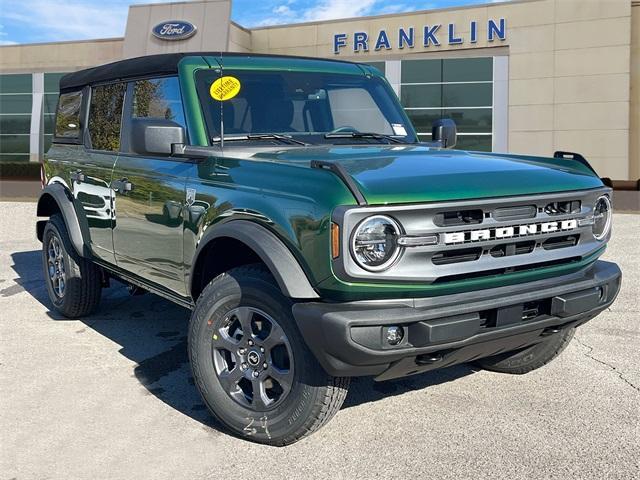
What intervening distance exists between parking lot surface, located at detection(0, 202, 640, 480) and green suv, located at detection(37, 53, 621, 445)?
0.74 ft

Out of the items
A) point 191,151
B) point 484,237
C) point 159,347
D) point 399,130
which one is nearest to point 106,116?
point 191,151

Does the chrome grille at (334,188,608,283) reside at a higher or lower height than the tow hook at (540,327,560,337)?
higher

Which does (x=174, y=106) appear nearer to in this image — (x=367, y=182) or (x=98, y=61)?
(x=367, y=182)

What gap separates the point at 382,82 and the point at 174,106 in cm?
162

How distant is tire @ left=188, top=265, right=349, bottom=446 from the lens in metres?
3.20

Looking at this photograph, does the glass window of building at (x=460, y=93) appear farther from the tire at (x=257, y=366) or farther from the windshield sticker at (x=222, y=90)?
the tire at (x=257, y=366)

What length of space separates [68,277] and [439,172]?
3.56m

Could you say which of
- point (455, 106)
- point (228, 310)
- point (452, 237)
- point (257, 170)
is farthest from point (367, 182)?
point (455, 106)

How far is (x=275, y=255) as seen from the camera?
316cm

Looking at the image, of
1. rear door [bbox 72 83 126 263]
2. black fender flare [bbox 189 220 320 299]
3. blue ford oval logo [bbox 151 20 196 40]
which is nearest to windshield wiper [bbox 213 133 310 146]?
black fender flare [bbox 189 220 320 299]

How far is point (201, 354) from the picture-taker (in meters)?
3.60

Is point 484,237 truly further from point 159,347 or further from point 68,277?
point 68,277

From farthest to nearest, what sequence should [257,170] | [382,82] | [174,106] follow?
[382,82] → [174,106] → [257,170]

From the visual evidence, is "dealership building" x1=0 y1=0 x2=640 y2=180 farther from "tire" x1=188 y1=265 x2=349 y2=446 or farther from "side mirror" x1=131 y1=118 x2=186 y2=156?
"tire" x1=188 y1=265 x2=349 y2=446
